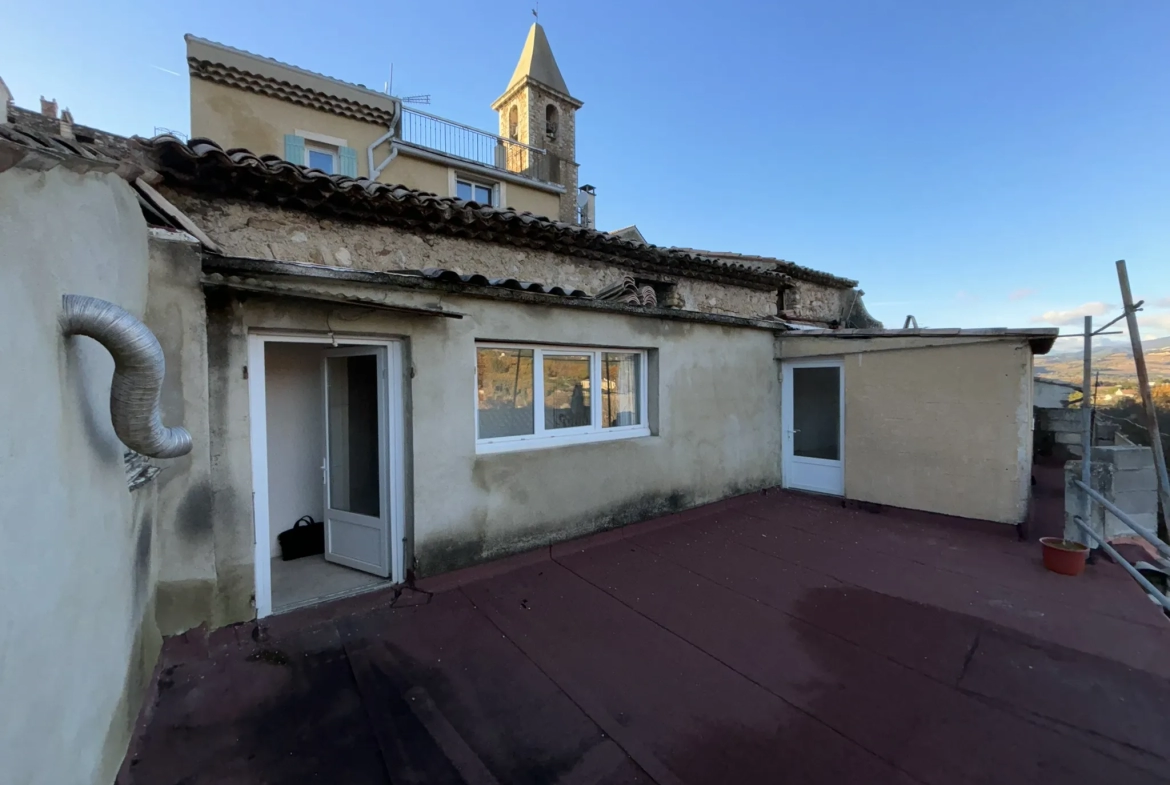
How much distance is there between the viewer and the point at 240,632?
371 cm

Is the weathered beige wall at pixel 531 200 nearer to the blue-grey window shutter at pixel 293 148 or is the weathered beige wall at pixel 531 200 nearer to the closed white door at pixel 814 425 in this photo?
the blue-grey window shutter at pixel 293 148

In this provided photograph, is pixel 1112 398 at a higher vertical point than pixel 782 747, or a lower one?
higher

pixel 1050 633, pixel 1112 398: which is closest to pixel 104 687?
pixel 1050 633

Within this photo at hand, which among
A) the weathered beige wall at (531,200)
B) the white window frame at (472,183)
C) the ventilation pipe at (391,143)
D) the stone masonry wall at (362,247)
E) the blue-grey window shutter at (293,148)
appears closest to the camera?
the stone masonry wall at (362,247)

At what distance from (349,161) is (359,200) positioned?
6.86m

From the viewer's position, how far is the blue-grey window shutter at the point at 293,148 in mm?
10711

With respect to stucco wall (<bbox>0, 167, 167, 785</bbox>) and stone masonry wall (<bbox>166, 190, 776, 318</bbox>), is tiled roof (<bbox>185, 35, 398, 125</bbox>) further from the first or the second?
stucco wall (<bbox>0, 167, 167, 785</bbox>)

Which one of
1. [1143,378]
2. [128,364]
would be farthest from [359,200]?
[1143,378]

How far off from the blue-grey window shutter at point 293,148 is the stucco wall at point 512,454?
8.74m

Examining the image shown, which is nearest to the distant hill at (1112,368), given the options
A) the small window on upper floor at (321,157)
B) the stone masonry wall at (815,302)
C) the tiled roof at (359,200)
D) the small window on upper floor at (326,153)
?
the stone masonry wall at (815,302)

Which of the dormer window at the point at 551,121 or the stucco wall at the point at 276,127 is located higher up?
the dormer window at the point at 551,121

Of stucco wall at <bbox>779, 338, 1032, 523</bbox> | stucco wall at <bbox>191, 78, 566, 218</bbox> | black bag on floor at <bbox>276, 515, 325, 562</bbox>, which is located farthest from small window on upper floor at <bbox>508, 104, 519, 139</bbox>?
black bag on floor at <bbox>276, 515, 325, 562</bbox>

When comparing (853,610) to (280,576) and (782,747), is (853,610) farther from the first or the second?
(280,576)

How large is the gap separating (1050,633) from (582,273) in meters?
6.82
